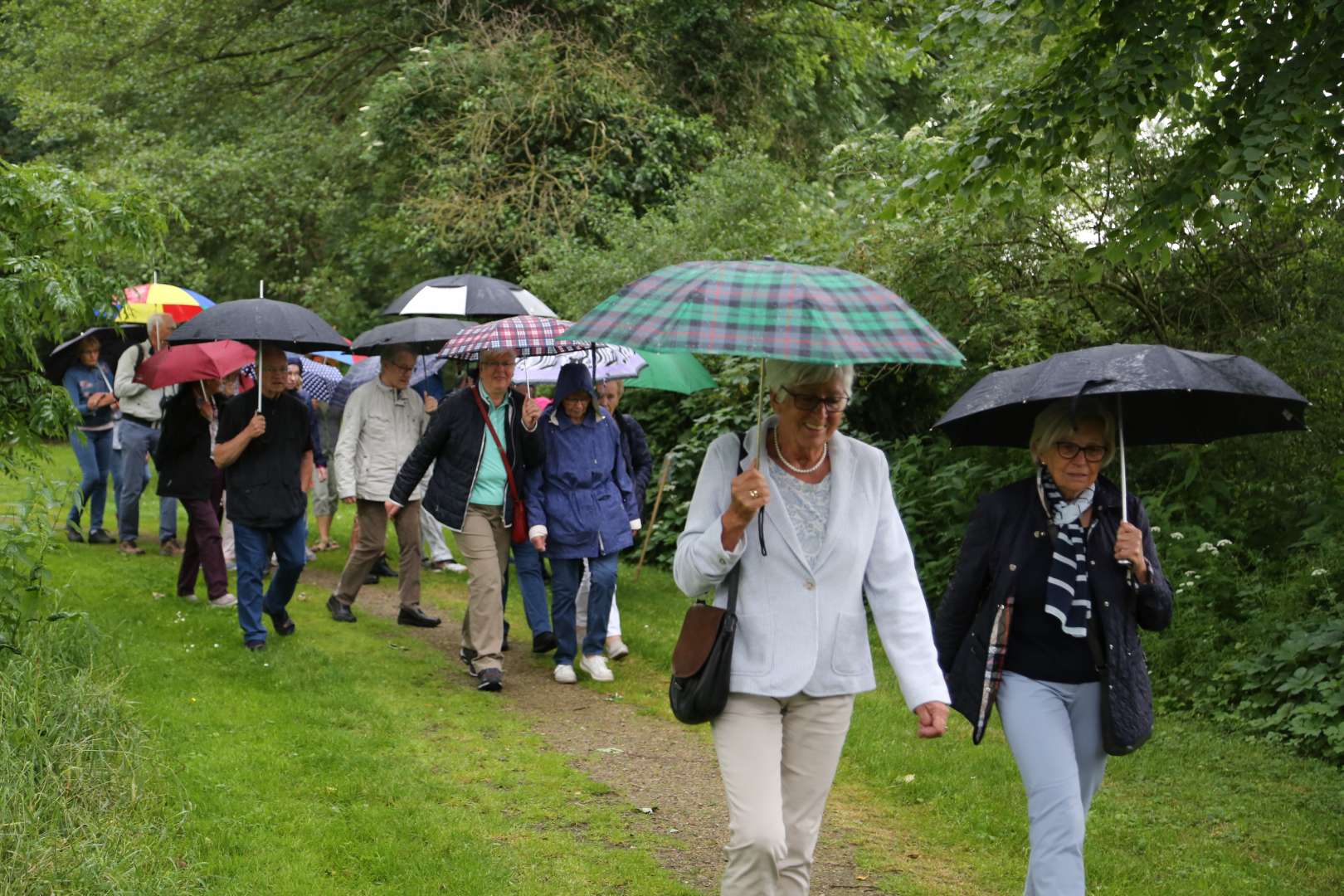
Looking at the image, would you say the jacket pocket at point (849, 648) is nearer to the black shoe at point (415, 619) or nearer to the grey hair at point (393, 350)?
the grey hair at point (393, 350)

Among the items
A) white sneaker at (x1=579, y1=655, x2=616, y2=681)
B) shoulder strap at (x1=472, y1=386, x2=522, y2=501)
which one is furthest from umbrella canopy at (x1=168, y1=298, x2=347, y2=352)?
white sneaker at (x1=579, y1=655, x2=616, y2=681)

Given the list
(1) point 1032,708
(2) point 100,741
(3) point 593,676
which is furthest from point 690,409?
(1) point 1032,708

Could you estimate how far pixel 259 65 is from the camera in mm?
28938

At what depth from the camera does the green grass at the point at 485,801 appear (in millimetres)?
5984

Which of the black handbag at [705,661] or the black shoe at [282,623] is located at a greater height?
the black handbag at [705,661]

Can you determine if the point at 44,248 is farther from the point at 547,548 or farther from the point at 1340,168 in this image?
the point at 1340,168

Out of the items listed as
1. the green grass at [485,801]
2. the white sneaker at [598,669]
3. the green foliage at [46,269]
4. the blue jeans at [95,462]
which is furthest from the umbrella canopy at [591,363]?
the blue jeans at [95,462]

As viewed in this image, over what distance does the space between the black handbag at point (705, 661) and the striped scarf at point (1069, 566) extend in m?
1.13

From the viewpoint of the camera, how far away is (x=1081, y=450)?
491 cm

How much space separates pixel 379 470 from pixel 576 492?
94.2 inches

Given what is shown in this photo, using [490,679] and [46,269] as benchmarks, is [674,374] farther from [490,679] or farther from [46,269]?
[46,269]

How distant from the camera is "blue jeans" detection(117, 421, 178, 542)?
1381cm

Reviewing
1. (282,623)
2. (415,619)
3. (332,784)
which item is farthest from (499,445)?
(332,784)

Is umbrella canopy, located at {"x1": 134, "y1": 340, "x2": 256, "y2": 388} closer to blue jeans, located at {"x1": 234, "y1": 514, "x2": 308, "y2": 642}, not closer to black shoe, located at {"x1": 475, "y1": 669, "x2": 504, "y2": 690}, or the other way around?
blue jeans, located at {"x1": 234, "y1": 514, "x2": 308, "y2": 642}
